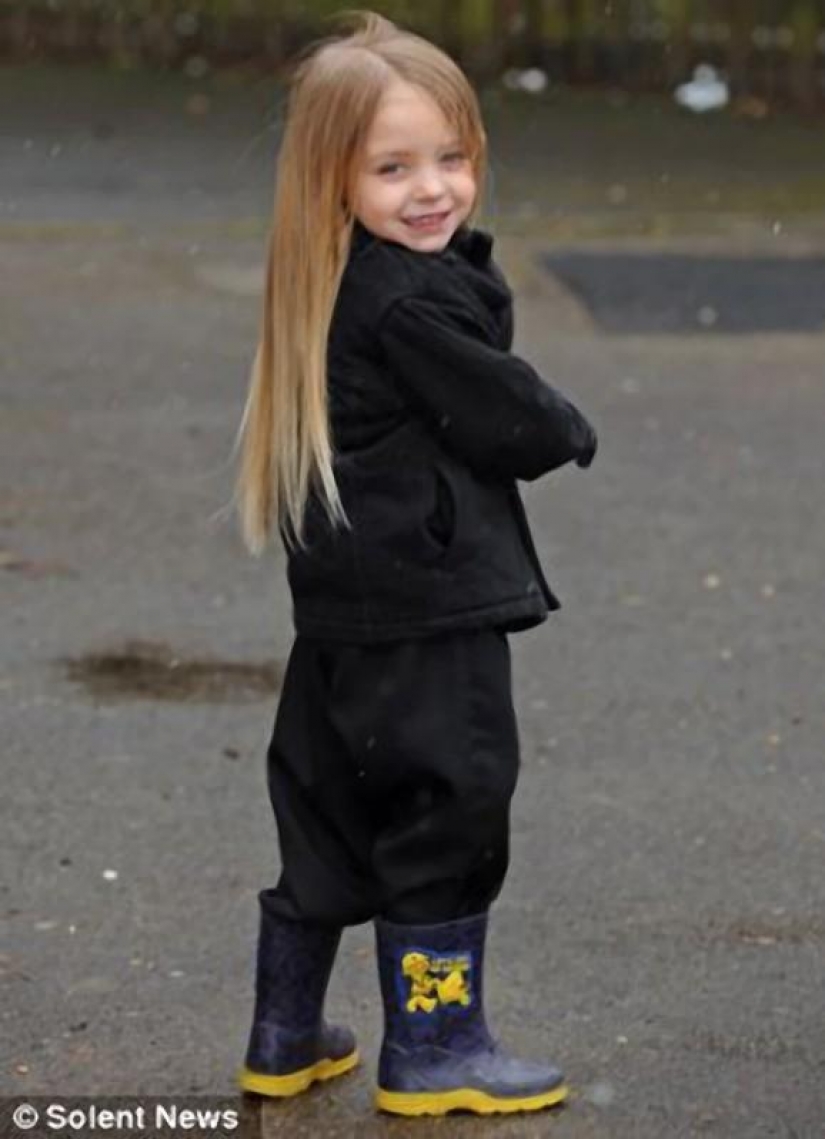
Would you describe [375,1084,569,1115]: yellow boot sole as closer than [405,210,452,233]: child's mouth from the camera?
No

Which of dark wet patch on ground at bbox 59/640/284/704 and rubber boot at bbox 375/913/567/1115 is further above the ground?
rubber boot at bbox 375/913/567/1115

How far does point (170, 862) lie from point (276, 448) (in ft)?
4.51

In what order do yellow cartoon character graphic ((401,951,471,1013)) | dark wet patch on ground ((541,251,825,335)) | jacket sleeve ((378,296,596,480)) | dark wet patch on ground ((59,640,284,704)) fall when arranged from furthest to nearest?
1. dark wet patch on ground ((541,251,825,335))
2. dark wet patch on ground ((59,640,284,704))
3. yellow cartoon character graphic ((401,951,471,1013))
4. jacket sleeve ((378,296,596,480))

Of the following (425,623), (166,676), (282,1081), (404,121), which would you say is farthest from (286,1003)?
(166,676)

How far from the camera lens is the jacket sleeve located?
3887mm

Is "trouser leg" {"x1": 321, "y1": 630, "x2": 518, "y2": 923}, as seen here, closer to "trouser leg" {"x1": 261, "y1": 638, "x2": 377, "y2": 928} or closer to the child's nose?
"trouser leg" {"x1": 261, "y1": 638, "x2": 377, "y2": 928}

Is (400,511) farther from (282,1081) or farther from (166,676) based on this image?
(166,676)

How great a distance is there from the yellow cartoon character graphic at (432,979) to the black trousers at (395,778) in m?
0.06

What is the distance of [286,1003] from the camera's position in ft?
13.5

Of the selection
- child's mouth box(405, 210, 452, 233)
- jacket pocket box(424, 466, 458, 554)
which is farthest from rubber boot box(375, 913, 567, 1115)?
child's mouth box(405, 210, 452, 233)

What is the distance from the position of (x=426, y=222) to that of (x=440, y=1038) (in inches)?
43.5

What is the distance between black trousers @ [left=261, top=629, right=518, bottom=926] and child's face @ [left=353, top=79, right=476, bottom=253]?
1.77 feet

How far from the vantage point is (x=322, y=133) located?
396 cm

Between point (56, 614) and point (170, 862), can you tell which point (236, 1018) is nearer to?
point (170, 862)
